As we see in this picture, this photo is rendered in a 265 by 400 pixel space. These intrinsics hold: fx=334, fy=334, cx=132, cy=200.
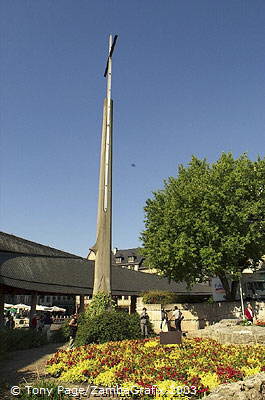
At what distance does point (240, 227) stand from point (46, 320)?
17830mm

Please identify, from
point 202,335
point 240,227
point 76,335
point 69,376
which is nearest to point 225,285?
point 240,227

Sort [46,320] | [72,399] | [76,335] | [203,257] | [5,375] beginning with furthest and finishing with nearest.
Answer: [46,320] → [203,257] → [76,335] → [5,375] → [72,399]

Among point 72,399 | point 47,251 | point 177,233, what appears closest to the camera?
point 72,399

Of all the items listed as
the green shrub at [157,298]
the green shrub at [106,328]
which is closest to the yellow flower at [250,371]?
the green shrub at [106,328]

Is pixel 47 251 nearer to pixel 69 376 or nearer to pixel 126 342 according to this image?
pixel 126 342

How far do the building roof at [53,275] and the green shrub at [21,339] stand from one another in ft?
11.8

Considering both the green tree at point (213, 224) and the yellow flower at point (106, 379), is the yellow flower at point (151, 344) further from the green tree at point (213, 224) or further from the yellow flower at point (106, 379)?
the green tree at point (213, 224)

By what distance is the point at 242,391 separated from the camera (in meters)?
6.57

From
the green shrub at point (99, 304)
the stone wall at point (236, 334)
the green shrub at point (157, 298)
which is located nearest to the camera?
the stone wall at point (236, 334)

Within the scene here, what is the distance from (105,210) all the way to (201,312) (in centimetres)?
1303

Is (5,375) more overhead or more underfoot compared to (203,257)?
more underfoot

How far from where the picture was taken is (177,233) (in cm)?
2653

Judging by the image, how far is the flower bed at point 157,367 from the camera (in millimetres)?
8289

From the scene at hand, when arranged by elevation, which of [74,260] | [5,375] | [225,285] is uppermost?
[74,260]
